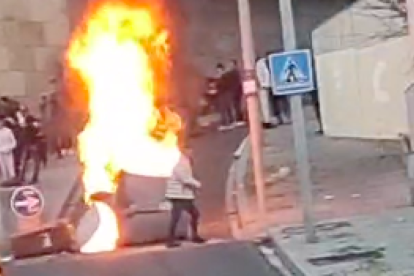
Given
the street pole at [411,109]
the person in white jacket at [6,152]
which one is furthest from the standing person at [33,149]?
the street pole at [411,109]

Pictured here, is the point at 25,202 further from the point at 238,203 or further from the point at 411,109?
the point at 411,109

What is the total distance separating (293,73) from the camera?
15430 mm

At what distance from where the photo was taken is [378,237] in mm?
15250

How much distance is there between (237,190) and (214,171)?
3.61m

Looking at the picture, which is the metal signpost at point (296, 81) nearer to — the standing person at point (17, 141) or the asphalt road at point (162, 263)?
the asphalt road at point (162, 263)

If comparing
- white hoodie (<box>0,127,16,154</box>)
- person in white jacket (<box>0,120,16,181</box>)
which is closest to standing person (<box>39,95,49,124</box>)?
person in white jacket (<box>0,120,16,181</box>)

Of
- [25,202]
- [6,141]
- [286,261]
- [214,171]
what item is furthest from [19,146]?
[286,261]

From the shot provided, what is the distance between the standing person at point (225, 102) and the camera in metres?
34.3

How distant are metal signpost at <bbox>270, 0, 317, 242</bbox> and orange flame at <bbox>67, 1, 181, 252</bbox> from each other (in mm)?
3395

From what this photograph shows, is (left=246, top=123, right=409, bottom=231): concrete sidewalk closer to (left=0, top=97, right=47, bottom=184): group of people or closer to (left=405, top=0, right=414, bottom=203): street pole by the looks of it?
(left=405, top=0, right=414, bottom=203): street pole

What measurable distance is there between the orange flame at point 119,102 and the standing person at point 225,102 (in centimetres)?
180

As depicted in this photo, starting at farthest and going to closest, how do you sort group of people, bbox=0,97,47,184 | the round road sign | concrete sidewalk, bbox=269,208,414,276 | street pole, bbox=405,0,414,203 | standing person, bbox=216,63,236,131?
standing person, bbox=216,63,236,131
group of people, bbox=0,97,47,184
street pole, bbox=405,0,414,203
the round road sign
concrete sidewalk, bbox=269,208,414,276

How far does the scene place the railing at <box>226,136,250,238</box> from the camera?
1922cm

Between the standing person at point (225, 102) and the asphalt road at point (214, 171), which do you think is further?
the standing person at point (225, 102)
